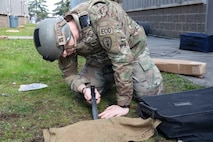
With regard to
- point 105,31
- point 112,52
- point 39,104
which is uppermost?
point 105,31

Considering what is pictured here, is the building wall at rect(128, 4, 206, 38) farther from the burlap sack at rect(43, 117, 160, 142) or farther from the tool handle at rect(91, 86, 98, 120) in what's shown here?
the burlap sack at rect(43, 117, 160, 142)

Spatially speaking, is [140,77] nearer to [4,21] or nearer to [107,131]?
[107,131]

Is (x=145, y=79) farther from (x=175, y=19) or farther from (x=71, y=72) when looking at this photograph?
(x=175, y=19)

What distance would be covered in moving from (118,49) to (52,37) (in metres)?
0.40

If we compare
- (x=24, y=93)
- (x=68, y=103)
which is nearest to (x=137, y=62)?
(x=68, y=103)

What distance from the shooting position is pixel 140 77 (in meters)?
2.24

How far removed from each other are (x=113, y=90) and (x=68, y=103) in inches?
19.7

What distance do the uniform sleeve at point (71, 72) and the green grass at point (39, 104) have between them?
148 millimetres

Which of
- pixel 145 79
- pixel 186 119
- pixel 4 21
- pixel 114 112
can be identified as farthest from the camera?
pixel 4 21

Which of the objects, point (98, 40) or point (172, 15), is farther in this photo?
point (172, 15)

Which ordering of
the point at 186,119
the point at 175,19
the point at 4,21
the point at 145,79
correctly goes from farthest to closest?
the point at 4,21 < the point at 175,19 < the point at 145,79 < the point at 186,119

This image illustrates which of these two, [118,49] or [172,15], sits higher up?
[172,15]

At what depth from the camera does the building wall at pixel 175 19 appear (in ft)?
21.0

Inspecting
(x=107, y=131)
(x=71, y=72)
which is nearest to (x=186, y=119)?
(x=107, y=131)
